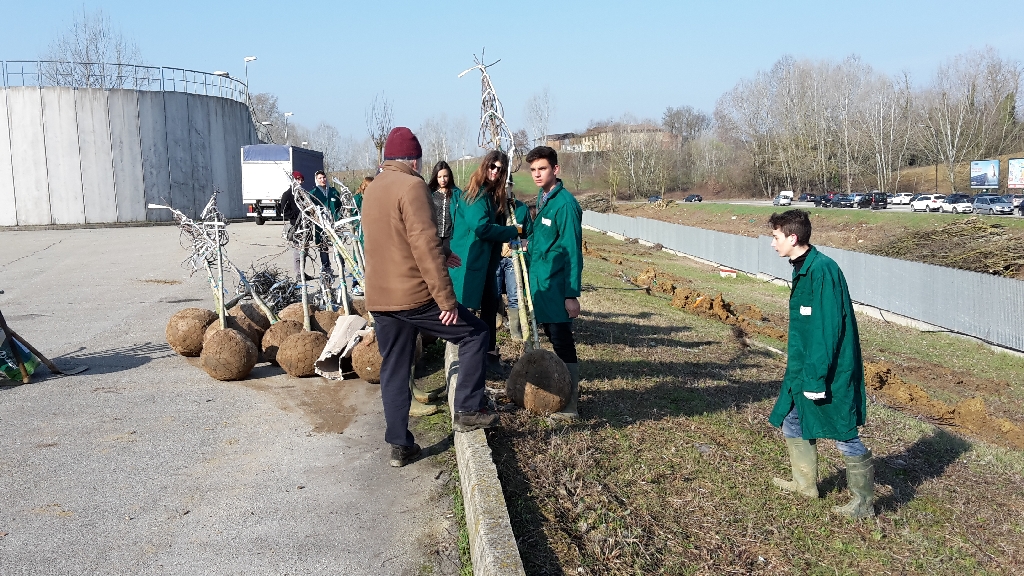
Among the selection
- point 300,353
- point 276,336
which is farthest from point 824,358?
point 276,336

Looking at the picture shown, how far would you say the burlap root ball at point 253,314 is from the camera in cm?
855

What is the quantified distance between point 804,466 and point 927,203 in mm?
48874

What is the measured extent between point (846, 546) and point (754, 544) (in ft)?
1.74

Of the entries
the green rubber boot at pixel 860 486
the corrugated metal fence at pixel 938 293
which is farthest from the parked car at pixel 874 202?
the green rubber boot at pixel 860 486

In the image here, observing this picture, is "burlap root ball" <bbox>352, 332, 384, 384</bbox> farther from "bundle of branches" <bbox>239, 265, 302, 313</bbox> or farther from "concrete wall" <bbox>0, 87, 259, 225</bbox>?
"concrete wall" <bbox>0, 87, 259, 225</bbox>

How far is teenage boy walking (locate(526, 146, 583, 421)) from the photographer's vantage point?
5922 millimetres

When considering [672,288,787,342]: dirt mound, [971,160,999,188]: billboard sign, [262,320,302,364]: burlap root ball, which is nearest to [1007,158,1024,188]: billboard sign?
[971,160,999,188]: billboard sign

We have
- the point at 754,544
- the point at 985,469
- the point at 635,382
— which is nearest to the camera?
the point at 754,544

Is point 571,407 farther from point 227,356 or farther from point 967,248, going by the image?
point 967,248

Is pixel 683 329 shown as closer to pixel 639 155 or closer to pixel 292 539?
pixel 292 539

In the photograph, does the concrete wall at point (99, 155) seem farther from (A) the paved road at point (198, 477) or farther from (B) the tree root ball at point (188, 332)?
(A) the paved road at point (198, 477)

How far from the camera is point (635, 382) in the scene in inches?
294

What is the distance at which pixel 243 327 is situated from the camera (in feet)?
27.3

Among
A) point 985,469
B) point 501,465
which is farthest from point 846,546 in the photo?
point 985,469
